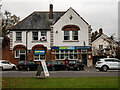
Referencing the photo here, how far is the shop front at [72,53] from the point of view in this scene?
37531 mm

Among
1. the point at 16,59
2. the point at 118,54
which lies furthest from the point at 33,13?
the point at 118,54

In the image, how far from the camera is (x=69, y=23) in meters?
38.3

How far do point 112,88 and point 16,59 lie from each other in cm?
2870

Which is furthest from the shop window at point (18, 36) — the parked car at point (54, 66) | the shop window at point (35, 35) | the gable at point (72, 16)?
the parked car at point (54, 66)

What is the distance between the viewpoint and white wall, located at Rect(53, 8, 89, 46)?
125 ft

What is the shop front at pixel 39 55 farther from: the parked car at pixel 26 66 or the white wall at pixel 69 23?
the parked car at pixel 26 66

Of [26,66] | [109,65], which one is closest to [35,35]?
[26,66]

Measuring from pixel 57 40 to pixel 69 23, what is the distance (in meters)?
3.71

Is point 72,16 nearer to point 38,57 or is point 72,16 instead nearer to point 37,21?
point 37,21

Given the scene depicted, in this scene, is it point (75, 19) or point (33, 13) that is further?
point (33, 13)

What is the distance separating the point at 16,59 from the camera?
125 ft

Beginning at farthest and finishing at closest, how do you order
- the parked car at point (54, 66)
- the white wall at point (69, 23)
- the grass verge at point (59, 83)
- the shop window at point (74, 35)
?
1. the shop window at point (74, 35)
2. the white wall at point (69, 23)
3. the parked car at point (54, 66)
4. the grass verge at point (59, 83)

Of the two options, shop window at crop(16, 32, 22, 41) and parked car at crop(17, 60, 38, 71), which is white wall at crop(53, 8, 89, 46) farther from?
parked car at crop(17, 60, 38, 71)

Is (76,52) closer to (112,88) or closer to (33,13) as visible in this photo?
(33,13)
